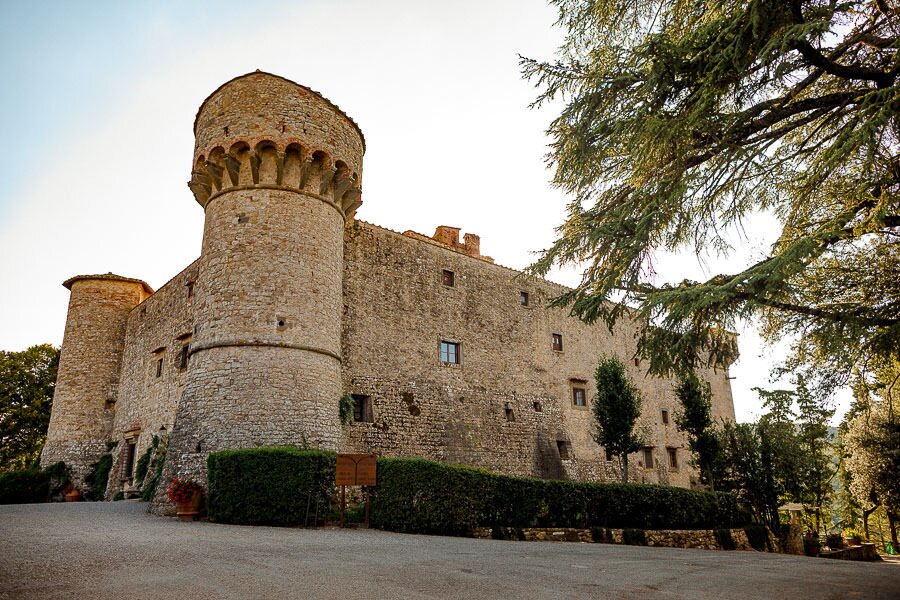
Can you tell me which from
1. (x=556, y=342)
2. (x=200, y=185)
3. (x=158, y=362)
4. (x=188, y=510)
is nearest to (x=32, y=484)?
(x=158, y=362)

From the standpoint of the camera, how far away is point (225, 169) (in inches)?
590

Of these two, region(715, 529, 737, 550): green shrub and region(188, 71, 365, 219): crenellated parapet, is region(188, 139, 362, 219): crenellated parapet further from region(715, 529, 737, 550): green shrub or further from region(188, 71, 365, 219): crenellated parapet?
region(715, 529, 737, 550): green shrub

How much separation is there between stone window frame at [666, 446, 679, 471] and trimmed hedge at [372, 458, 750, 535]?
42.1 feet

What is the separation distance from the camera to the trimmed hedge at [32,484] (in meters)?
19.4

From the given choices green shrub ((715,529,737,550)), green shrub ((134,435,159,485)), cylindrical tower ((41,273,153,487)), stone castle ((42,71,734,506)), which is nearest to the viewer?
stone castle ((42,71,734,506))

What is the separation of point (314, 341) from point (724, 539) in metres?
12.8

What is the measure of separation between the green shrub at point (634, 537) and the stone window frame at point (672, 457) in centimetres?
1418

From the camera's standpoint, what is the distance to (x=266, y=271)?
555 inches

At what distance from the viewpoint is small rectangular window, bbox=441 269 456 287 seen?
791 inches

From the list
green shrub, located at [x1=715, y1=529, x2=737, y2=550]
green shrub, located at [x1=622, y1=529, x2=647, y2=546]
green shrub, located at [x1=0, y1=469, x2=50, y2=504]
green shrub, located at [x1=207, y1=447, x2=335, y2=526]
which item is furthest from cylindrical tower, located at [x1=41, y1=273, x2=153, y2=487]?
green shrub, located at [x1=715, y1=529, x2=737, y2=550]

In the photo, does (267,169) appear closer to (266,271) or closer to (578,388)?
(266,271)

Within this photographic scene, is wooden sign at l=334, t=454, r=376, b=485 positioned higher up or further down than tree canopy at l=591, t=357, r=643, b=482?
further down

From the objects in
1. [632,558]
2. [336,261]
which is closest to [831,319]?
[632,558]

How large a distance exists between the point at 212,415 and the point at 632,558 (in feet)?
30.8
